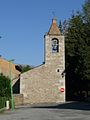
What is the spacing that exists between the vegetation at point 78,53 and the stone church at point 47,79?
3187mm

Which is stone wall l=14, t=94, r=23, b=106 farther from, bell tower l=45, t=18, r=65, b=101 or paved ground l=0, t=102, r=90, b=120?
paved ground l=0, t=102, r=90, b=120

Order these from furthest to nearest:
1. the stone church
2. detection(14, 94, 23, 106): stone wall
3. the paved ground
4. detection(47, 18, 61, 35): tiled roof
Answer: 1. detection(47, 18, 61, 35): tiled roof
2. the stone church
3. detection(14, 94, 23, 106): stone wall
4. the paved ground

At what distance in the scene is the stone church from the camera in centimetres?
6675

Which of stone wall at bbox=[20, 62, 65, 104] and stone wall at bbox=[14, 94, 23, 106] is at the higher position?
stone wall at bbox=[20, 62, 65, 104]

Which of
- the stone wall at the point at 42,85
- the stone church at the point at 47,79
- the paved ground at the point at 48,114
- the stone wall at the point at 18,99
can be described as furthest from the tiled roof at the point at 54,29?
the paved ground at the point at 48,114

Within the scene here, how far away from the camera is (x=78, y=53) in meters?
68.7

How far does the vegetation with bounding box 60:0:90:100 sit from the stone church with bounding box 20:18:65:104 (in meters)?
3.19

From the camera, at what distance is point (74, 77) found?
7219 centimetres

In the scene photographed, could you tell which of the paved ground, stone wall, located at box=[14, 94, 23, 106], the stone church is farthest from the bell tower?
the paved ground

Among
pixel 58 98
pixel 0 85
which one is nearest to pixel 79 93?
pixel 58 98

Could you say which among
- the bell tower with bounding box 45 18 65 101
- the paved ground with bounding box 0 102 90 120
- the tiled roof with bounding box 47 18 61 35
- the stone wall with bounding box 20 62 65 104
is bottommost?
the paved ground with bounding box 0 102 90 120

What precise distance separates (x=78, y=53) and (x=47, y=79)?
7.08 meters

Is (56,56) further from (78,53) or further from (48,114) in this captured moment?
(48,114)

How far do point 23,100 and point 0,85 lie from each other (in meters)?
9.04
